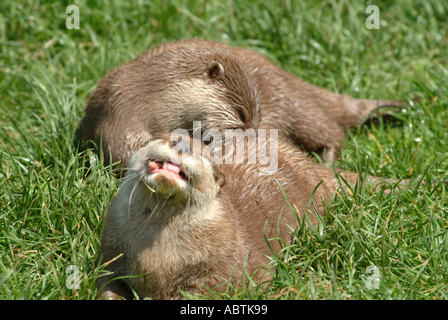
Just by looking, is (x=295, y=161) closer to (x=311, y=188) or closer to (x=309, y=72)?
(x=311, y=188)

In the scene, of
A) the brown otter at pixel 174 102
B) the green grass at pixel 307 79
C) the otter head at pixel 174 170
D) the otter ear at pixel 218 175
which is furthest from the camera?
the brown otter at pixel 174 102

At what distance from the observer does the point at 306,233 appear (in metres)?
Answer: 2.62

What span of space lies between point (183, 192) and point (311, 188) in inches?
42.3

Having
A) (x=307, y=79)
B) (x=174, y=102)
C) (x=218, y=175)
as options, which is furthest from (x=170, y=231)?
(x=307, y=79)

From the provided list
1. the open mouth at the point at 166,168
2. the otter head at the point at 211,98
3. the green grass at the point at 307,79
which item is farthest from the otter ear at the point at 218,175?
the otter head at the point at 211,98

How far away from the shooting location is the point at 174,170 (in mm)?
2045

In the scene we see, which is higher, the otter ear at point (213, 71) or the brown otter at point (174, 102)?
the otter ear at point (213, 71)

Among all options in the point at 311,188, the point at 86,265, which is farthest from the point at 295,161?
the point at 86,265

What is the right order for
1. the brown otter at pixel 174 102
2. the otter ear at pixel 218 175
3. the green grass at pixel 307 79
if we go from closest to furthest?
1. the otter ear at pixel 218 175
2. the green grass at pixel 307 79
3. the brown otter at pixel 174 102

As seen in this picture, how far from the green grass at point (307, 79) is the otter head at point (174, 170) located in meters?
0.47

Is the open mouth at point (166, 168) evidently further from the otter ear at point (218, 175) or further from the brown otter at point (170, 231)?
the otter ear at point (218, 175)

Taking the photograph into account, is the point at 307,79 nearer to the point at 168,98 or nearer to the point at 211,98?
the point at 211,98

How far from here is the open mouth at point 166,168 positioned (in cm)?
204

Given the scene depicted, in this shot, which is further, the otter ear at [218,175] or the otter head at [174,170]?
the otter ear at [218,175]
